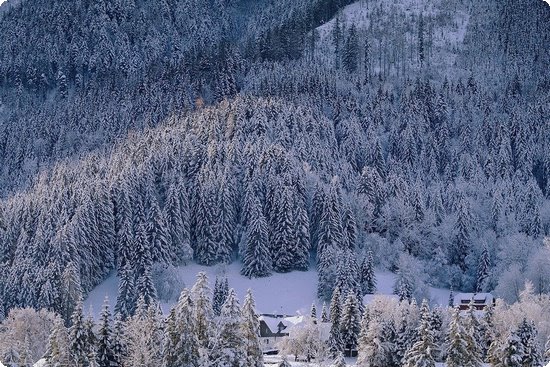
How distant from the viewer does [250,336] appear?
5669cm

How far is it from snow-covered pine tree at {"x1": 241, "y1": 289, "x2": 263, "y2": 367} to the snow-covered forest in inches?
675

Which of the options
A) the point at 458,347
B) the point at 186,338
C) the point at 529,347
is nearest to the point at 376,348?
the point at 458,347

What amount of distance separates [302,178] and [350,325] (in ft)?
171

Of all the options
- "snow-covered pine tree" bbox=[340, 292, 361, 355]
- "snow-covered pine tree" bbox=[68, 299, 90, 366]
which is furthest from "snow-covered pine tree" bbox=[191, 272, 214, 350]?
"snow-covered pine tree" bbox=[340, 292, 361, 355]

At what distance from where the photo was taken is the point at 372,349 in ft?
241

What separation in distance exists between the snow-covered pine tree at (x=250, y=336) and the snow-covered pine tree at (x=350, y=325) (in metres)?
26.3

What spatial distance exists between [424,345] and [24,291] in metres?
63.2

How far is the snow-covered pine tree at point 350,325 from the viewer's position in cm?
8294

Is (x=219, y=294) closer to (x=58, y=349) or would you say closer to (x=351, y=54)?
(x=58, y=349)

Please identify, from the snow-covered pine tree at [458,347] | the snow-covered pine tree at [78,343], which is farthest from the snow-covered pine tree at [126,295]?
the snow-covered pine tree at [458,347]

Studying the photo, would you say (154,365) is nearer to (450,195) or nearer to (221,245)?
(221,245)

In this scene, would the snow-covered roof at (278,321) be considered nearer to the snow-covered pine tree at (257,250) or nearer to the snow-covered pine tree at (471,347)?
the snow-covered pine tree at (257,250)

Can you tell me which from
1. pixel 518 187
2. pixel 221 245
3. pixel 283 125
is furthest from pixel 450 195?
pixel 221 245

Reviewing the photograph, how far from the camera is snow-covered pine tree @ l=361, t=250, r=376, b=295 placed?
113156 mm
